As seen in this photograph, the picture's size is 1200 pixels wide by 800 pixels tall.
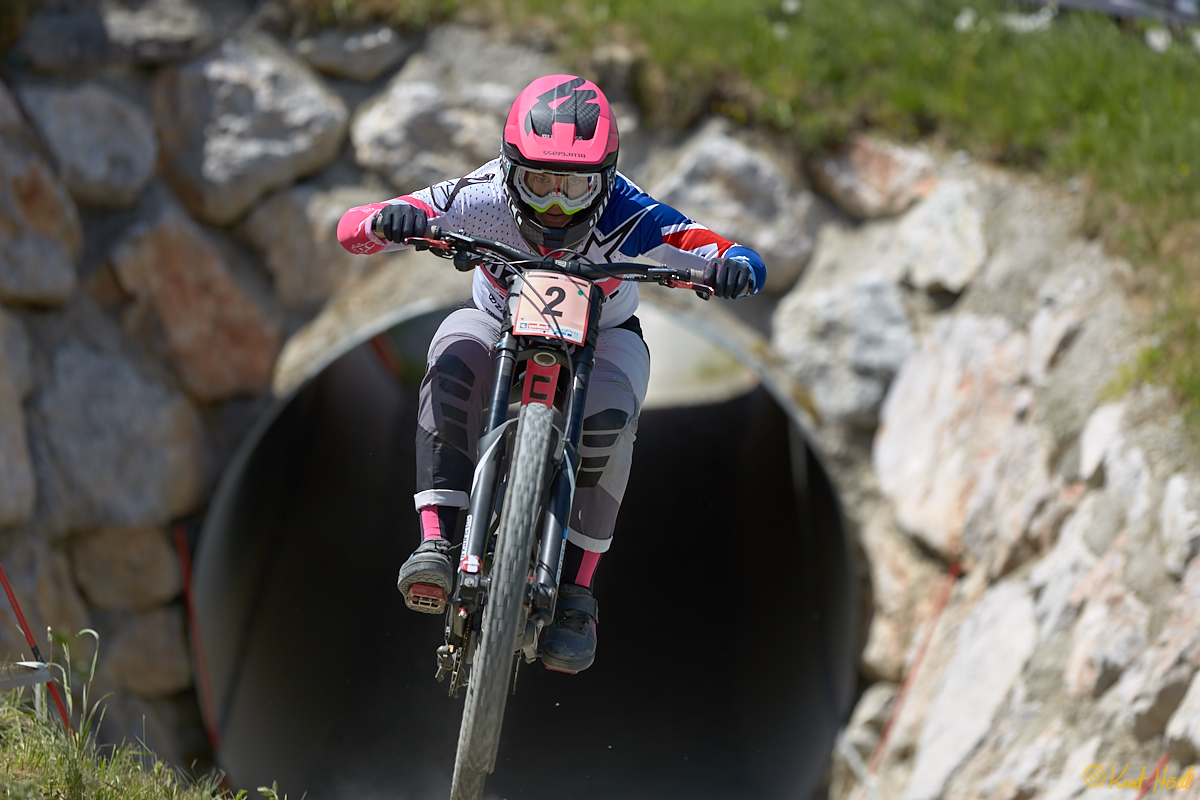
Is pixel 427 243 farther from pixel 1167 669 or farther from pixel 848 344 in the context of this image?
pixel 848 344

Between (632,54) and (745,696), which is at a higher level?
(632,54)

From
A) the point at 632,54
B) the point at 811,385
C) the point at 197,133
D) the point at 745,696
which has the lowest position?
the point at 745,696

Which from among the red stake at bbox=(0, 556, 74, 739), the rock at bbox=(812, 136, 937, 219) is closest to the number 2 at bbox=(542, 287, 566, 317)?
the red stake at bbox=(0, 556, 74, 739)

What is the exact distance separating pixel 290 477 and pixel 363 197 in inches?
86.3

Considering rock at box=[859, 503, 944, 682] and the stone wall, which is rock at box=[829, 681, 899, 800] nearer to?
the stone wall

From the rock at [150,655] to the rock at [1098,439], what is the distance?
19.7 ft

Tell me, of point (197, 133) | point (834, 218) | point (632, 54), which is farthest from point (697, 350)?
point (197, 133)

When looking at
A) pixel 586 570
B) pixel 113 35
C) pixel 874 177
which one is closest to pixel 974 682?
pixel 586 570

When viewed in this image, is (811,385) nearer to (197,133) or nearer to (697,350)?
(697,350)

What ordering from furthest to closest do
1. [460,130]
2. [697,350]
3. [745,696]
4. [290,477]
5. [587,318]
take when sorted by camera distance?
[460,130]
[697,350]
[290,477]
[745,696]
[587,318]

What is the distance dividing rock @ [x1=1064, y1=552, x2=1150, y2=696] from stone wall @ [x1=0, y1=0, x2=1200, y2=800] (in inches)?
19.8

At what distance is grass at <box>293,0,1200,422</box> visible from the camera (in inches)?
242

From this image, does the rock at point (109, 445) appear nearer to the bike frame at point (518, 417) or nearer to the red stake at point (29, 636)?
the red stake at point (29, 636)

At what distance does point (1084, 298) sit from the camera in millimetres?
5762
